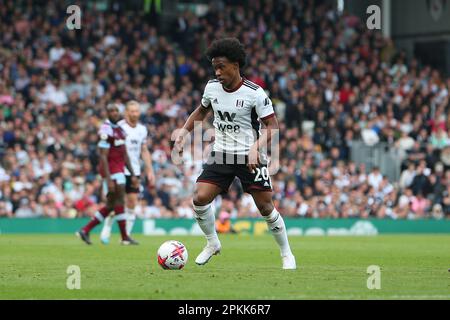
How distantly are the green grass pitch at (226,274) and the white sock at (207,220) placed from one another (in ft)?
1.24

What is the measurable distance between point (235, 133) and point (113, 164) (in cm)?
678

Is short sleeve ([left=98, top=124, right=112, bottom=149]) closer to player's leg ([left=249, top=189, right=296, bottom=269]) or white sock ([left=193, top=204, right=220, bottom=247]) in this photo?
white sock ([left=193, top=204, right=220, bottom=247])

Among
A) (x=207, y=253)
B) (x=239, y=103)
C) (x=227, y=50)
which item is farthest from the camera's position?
(x=207, y=253)

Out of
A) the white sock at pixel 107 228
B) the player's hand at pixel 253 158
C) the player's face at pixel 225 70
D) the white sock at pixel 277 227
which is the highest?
the player's face at pixel 225 70

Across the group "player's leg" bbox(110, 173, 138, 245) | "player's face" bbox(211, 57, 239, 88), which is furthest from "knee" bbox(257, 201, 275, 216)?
"player's leg" bbox(110, 173, 138, 245)

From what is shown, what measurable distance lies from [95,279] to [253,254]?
5792 mm

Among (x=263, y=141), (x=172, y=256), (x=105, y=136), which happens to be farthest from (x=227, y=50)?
(x=105, y=136)

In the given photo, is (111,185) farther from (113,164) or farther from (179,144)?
(179,144)

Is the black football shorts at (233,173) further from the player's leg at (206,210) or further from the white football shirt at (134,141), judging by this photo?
the white football shirt at (134,141)

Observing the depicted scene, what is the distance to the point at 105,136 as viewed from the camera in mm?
18719

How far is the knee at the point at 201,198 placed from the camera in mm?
12672

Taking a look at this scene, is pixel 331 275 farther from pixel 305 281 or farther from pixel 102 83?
pixel 102 83

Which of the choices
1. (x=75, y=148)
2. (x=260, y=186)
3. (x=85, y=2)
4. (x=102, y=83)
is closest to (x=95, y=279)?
(x=260, y=186)

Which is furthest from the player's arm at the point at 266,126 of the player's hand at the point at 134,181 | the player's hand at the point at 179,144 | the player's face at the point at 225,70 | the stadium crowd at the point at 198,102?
the stadium crowd at the point at 198,102
